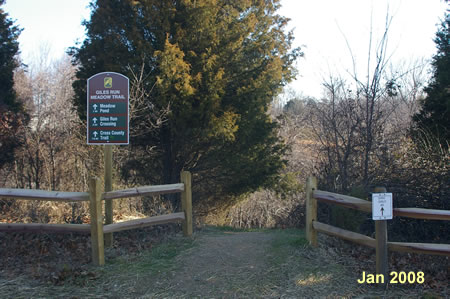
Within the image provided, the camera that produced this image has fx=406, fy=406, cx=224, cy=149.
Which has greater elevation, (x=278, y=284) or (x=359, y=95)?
(x=359, y=95)

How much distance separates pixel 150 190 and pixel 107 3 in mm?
8729

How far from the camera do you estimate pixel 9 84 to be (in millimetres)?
14352

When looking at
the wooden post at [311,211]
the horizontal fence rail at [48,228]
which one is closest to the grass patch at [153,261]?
the horizontal fence rail at [48,228]

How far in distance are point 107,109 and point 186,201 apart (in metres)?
2.16

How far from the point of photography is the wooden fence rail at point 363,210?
5285mm

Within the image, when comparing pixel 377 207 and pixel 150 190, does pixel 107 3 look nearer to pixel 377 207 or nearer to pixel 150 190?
pixel 150 190

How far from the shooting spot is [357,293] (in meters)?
5.28

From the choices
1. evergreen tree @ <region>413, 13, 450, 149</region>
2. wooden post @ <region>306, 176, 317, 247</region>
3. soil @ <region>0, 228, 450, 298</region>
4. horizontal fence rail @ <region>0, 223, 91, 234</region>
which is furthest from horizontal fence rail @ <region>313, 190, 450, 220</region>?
evergreen tree @ <region>413, 13, 450, 149</region>

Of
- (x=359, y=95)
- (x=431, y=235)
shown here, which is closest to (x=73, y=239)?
(x=431, y=235)

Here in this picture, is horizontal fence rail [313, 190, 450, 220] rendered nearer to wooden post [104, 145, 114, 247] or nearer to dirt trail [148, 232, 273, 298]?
dirt trail [148, 232, 273, 298]

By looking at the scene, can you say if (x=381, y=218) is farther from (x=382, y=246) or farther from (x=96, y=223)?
(x=96, y=223)

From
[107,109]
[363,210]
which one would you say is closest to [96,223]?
[107,109]

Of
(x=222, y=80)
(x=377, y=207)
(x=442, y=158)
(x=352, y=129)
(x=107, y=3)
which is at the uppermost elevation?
(x=107, y=3)

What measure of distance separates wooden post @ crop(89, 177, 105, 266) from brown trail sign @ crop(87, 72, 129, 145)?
3.38 ft
